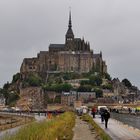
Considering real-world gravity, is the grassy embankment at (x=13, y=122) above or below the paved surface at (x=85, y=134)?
above

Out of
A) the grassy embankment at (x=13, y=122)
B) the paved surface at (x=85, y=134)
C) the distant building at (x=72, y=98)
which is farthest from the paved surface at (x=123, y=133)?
the distant building at (x=72, y=98)

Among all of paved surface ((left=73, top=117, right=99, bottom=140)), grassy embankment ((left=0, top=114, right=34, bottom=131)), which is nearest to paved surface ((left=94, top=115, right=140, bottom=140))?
paved surface ((left=73, top=117, right=99, bottom=140))

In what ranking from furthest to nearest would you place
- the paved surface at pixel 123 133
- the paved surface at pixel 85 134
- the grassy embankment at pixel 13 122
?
the grassy embankment at pixel 13 122
the paved surface at pixel 85 134
the paved surface at pixel 123 133

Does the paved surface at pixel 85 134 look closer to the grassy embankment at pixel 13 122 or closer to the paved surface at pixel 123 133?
the paved surface at pixel 123 133

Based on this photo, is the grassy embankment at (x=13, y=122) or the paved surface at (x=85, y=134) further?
the grassy embankment at (x=13, y=122)

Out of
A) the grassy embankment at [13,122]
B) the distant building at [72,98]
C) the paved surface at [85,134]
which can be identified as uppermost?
the distant building at [72,98]

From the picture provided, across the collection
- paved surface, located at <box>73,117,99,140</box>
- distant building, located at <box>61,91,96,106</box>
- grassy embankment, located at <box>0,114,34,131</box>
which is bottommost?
paved surface, located at <box>73,117,99,140</box>

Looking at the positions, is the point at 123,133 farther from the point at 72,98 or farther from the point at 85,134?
the point at 72,98

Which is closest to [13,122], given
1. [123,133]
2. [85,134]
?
[85,134]

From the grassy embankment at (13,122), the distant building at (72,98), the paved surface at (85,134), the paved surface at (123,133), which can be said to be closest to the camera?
the paved surface at (123,133)

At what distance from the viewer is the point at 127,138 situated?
2409 cm

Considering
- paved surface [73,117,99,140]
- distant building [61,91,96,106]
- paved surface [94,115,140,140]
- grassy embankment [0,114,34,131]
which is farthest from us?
distant building [61,91,96,106]

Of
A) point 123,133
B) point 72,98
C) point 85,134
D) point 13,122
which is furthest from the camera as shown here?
point 72,98

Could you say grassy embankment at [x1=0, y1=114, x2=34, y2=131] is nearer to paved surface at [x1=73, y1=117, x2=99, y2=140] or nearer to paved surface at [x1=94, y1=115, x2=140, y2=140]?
paved surface at [x1=73, y1=117, x2=99, y2=140]
